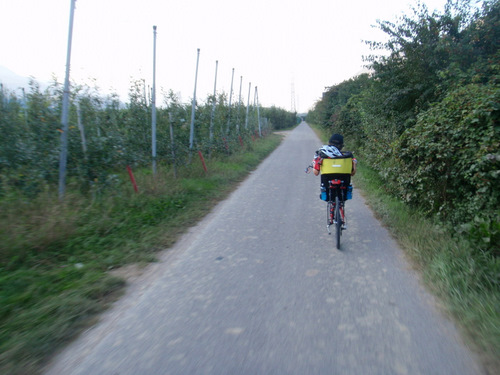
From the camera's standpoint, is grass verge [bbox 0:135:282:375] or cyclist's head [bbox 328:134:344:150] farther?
cyclist's head [bbox 328:134:344:150]

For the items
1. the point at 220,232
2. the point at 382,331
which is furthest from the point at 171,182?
the point at 382,331

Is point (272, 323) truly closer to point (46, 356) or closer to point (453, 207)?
point (46, 356)

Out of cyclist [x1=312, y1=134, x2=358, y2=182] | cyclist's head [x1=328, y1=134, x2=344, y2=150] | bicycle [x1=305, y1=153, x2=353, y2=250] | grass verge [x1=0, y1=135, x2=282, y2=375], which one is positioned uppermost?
cyclist's head [x1=328, y1=134, x2=344, y2=150]

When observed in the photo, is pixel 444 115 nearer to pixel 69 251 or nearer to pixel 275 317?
pixel 275 317

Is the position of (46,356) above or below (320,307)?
below

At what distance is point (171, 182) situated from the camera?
28.7ft

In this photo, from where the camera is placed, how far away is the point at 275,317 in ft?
10.3

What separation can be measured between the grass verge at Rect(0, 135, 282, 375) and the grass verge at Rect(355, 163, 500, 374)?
11.1 feet

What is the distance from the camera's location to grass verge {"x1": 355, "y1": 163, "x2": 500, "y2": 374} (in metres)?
2.66

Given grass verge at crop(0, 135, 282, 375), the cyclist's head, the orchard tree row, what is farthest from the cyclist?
the orchard tree row

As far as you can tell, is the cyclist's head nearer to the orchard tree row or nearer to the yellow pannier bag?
the yellow pannier bag

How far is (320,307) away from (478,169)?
2760mm

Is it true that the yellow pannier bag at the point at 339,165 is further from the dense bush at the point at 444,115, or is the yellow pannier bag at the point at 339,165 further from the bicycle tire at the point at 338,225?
the dense bush at the point at 444,115

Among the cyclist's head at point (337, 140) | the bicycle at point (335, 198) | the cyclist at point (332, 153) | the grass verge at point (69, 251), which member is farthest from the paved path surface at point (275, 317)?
the cyclist's head at point (337, 140)
